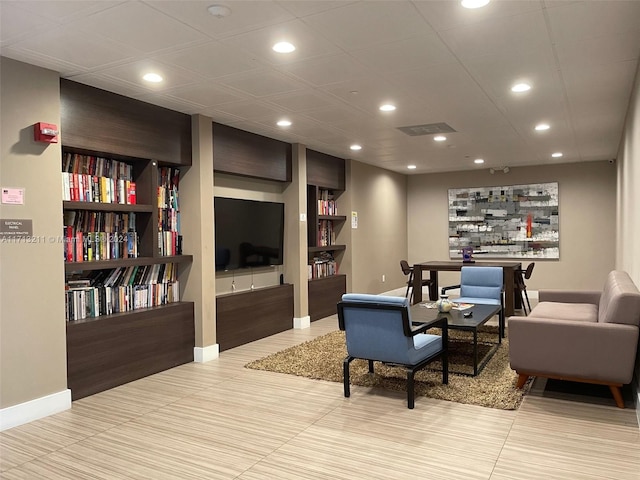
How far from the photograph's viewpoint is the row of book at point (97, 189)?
13.8ft

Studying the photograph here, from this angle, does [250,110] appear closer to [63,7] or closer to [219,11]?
[219,11]

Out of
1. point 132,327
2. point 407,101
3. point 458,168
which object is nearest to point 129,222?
point 132,327

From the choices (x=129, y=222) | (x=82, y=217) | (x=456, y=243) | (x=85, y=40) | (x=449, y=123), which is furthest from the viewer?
(x=456, y=243)

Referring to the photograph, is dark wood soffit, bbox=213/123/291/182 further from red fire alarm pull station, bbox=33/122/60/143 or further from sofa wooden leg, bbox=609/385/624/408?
sofa wooden leg, bbox=609/385/624/408

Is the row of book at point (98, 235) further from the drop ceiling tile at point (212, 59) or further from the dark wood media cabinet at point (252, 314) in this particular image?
the drop ceiling tile at point (212, 59)

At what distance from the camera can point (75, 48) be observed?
3424 mm

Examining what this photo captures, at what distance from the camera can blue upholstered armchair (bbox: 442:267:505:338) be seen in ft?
20.9

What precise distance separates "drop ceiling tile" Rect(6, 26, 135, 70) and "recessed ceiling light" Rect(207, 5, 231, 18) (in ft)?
2.92

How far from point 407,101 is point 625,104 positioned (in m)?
2.29

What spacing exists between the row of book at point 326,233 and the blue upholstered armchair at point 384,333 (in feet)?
12.9

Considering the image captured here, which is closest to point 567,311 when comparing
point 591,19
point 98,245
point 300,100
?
point 591,19

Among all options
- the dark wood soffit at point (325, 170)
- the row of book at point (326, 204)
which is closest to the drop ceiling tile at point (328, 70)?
the dark wood soffit at point (325, 170)

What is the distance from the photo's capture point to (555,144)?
24.9 feet

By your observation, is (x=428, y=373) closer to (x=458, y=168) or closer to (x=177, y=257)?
(x=177, y=257)
